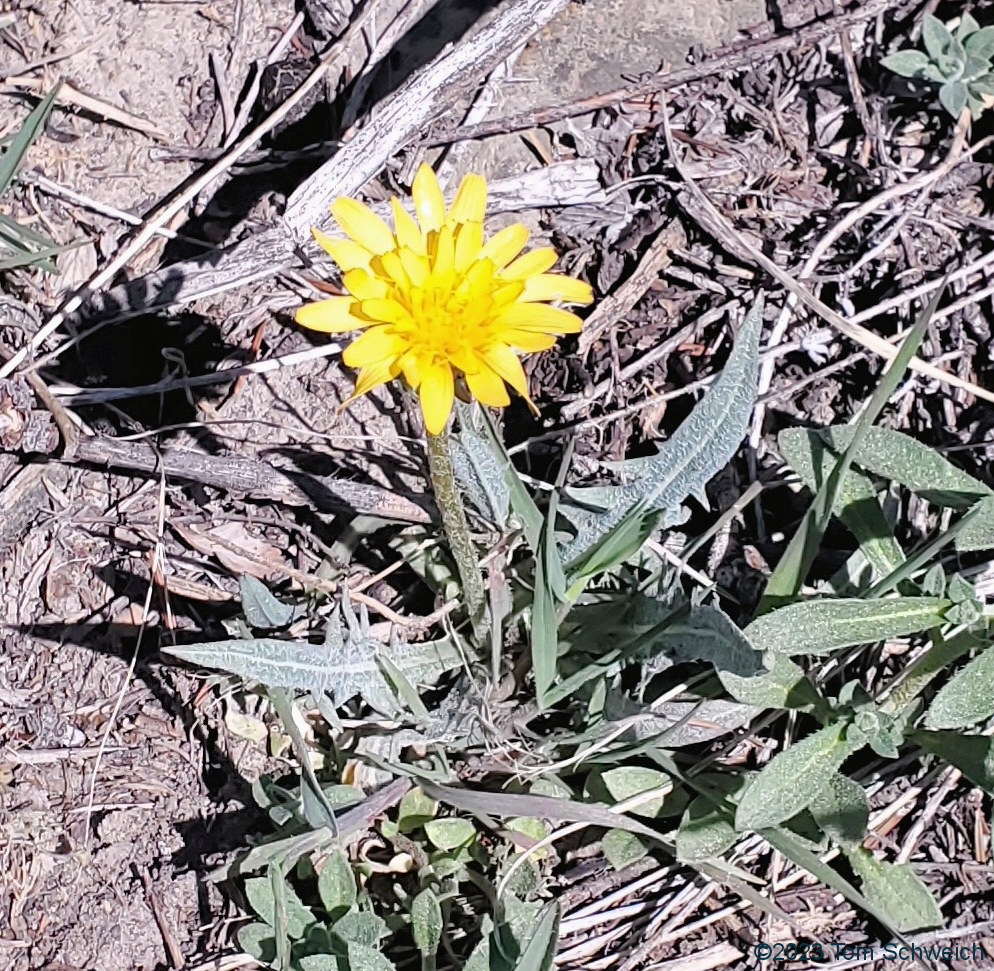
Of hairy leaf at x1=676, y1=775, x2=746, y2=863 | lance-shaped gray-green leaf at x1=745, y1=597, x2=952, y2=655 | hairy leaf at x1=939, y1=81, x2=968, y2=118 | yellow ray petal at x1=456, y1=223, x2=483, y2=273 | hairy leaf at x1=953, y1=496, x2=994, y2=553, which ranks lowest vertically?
hairy leaf at x1=676, y1=775, x2=746, y2=863

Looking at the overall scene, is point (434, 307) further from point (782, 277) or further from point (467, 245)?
point (782, 277)

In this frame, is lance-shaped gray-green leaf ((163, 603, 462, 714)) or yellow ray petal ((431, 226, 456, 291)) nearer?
yellow ray petal ((431, 226, 456, 291))

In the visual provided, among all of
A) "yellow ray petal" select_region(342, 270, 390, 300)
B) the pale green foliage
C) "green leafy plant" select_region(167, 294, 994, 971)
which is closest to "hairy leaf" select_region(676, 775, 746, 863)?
"green leafy plant" select_region(167, 294, 994, 971)

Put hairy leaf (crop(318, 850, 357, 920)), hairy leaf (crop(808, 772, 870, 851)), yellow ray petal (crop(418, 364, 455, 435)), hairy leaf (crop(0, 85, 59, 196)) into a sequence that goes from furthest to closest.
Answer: hairy leaf (crop(0, 85, 59, 196)), hairy leaf (crop(318, 850, 357, 920)), hairy leaf (crop(808, 772, 870, 851)), yellow ray petal (crop(418, 364, 455, 435))

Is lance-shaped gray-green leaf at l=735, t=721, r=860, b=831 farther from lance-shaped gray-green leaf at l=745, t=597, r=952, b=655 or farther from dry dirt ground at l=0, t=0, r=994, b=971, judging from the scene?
dry dirt ground at l=0, t=0, r=994, b=971

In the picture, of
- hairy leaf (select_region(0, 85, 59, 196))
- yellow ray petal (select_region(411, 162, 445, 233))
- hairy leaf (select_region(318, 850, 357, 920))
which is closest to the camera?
yellow ray petal (select_region(411, 162, 445, 233))

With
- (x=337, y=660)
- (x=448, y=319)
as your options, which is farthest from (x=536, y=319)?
(x=337, y=660)
